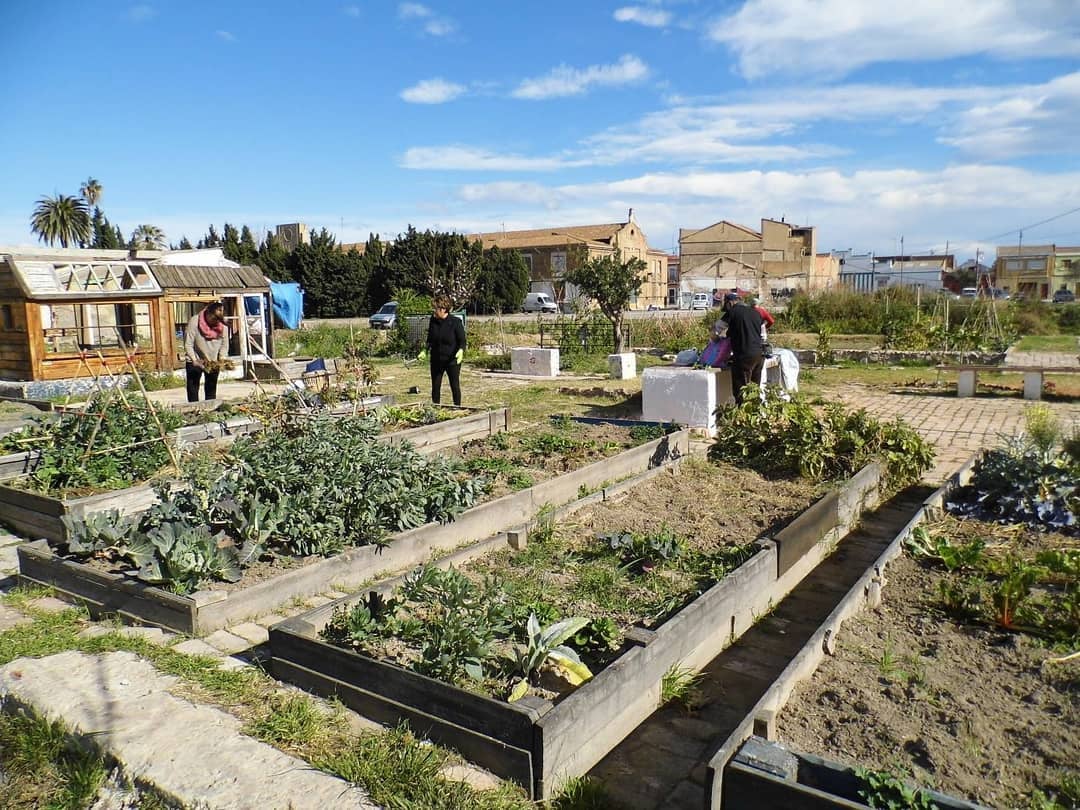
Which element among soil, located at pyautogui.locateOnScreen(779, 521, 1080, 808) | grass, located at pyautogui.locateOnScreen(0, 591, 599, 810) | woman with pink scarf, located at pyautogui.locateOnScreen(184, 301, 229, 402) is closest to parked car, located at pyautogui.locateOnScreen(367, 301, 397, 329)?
woman with pink scarf, located at pyautogui.locateOnScreen(184, 301, 229, 402)

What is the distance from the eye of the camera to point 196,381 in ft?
36.3

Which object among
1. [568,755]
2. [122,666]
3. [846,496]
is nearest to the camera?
[568,755]

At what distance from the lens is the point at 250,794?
9.56ft

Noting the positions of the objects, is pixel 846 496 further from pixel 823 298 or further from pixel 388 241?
pixel 388 241

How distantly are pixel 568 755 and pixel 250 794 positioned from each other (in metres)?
1.18

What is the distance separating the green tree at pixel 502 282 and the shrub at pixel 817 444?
35.4 m

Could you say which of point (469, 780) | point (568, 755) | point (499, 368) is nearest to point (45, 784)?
point (469, 780)

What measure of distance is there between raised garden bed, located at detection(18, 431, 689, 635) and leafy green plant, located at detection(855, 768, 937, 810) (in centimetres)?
333

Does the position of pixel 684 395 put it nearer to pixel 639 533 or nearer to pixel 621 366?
pixel 639 533

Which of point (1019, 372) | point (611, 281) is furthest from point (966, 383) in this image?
point (611, 281)

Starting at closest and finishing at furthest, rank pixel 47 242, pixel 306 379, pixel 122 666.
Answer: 1. pixel 122 666
2. pixel 306 379
3. pixel 47 242

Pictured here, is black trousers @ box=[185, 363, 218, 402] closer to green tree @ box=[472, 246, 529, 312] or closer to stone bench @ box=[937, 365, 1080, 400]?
stone bench @ box=[937, 365, 1080, 400]

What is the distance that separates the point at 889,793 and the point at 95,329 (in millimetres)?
17413

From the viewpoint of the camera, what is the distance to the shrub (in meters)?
7.65
